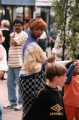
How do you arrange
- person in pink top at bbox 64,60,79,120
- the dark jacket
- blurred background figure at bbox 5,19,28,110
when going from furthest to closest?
blurred background figure at bbox 5,19,28,110, person in pink top at bbox 64,60,79,120, the dark jacket

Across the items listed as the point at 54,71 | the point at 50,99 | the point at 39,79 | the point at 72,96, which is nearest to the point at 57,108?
the point at 50,99

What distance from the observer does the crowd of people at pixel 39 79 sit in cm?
556

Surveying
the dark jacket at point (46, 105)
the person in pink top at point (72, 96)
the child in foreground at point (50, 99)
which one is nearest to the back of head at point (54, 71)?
the child in foreground at point (50, 99)

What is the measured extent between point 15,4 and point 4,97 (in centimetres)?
1488

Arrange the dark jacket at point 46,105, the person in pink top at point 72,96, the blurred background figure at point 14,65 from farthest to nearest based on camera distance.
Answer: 1. the blurred background figure at point 14,65
2. the person in pink top at point 72,96
3. the dark jacket at point 46,105

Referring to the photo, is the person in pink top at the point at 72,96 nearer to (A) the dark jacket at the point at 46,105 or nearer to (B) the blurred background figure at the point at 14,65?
(A) the dark jacket at the point at 46,105

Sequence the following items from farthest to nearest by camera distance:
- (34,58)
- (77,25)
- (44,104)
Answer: (77,25) < (34,58) < (44,104)

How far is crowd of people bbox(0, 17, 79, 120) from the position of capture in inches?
219

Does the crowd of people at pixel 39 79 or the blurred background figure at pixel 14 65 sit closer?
the crowd of people at pixel 39 79

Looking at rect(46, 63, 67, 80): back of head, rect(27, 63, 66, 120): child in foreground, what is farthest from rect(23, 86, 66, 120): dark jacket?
rect(46, 63, 67, 80): back of head

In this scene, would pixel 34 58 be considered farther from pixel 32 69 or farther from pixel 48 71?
pixel 48 71

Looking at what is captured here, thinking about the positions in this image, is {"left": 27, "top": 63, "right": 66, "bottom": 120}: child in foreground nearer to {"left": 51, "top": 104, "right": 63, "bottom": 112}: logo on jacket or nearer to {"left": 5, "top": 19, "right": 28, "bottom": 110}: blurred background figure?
{"left": 51, "top": 104, "right": 63, "bottom": 112}: logo on jacket

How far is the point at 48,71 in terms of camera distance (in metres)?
5.59

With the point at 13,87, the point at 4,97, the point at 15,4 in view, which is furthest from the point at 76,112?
the point at 15,4
